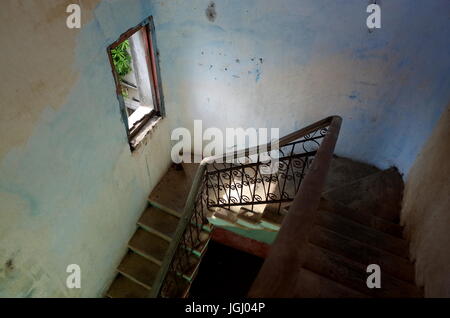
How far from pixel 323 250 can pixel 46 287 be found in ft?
11.2

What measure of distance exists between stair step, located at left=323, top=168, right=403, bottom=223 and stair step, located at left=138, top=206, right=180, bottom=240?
2827mm

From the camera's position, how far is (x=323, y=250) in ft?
9.18

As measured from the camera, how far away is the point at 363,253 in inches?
118

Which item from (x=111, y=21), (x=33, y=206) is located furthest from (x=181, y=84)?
(x=33, y=206)

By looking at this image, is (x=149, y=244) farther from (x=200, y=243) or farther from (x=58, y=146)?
(x=58, y=146)

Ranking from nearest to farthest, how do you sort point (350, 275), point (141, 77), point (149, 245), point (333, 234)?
point (350, 275)
point (333, 234)
point (141, 77)
point (149, 245)

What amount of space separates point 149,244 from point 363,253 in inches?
154

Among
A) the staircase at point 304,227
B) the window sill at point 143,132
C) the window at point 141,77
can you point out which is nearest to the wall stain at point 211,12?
the window at point 141,77

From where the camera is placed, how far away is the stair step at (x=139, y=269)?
5.52m

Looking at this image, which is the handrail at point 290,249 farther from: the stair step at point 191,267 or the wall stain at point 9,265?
the stair step at point 191,267

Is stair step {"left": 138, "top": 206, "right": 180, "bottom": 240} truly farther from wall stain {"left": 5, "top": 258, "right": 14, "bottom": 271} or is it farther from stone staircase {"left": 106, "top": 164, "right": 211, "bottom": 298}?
wall stain {"left": 5, "top": 258, "right": 14, "bottom": 271}

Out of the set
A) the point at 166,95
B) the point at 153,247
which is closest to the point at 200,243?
the point at 153,247

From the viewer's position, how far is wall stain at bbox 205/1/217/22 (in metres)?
4.51

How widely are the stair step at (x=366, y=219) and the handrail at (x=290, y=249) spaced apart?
1.47 meters
